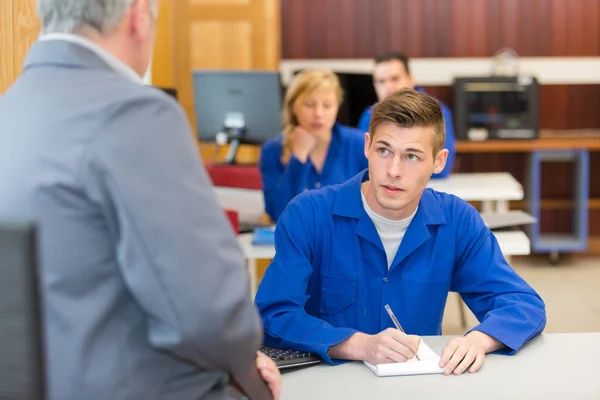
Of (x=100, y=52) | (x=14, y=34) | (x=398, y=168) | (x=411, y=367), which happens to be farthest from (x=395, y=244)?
(x=14, y=34)

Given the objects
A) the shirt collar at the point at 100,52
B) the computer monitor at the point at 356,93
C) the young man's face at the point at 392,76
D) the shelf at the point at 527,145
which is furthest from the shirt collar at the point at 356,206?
the shelf at the point at 527,145

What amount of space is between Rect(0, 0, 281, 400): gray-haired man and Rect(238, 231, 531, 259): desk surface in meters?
2.24

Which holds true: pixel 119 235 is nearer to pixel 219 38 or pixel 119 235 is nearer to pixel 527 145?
pixel 219 38

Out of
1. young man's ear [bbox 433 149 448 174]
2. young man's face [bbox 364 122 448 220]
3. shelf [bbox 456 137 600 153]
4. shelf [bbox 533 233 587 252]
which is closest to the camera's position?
young man's face [bbox 364 122 448 220]

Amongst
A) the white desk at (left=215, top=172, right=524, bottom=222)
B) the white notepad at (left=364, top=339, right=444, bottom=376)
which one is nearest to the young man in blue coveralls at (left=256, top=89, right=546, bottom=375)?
the white notepad at (left=364, top=339, right=444, bottom=376)

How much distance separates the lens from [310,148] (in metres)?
4.75

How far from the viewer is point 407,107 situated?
7.73 feet

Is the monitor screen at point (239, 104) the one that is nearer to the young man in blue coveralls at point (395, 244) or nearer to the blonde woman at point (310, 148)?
the blonde woman at point (310, 148)

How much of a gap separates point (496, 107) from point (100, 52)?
6070mm

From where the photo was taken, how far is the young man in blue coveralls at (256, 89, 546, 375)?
233 cm

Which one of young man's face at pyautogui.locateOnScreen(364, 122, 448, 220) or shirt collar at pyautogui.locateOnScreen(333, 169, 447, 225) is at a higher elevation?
young man's face at pyautogui.locateOnScreen(364, 122, 448, 220)

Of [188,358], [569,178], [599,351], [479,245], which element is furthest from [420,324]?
[569,178]

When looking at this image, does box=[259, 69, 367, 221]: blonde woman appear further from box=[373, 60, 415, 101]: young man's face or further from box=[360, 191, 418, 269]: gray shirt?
box=[360, 191, 418, 269]: gray shirt

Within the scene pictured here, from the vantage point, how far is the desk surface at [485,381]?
182cm
